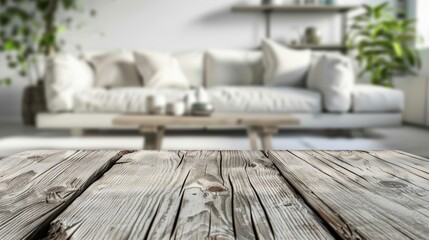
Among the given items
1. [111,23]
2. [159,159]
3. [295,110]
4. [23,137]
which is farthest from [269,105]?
[159,159]

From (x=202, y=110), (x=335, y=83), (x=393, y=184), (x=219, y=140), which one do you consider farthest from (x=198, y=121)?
(x=393, y=184)

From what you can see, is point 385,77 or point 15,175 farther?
point 385,77

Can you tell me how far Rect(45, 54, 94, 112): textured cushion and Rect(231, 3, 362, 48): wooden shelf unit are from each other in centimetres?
196

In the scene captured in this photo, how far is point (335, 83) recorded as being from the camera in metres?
4.19

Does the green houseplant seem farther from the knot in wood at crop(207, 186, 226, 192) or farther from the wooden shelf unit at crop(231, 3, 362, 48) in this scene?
the knot in wood at crop(207, 186, 226, 192)

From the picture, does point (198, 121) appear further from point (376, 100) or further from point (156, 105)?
point (376, 100)

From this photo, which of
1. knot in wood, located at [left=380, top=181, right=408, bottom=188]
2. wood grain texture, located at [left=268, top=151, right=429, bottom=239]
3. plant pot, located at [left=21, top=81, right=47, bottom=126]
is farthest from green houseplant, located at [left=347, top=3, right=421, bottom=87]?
knot in wood, located at [left=380, top=181, right=408, bottom=188]

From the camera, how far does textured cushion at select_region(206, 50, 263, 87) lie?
482cm

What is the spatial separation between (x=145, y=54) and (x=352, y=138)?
1883mm

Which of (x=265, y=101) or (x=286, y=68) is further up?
(x=286, y=68)

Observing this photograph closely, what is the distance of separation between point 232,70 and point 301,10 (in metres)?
1.31

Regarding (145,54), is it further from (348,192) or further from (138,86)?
(348,192)

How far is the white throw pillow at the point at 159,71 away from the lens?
15.1 ft

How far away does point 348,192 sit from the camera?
728 millimetres
